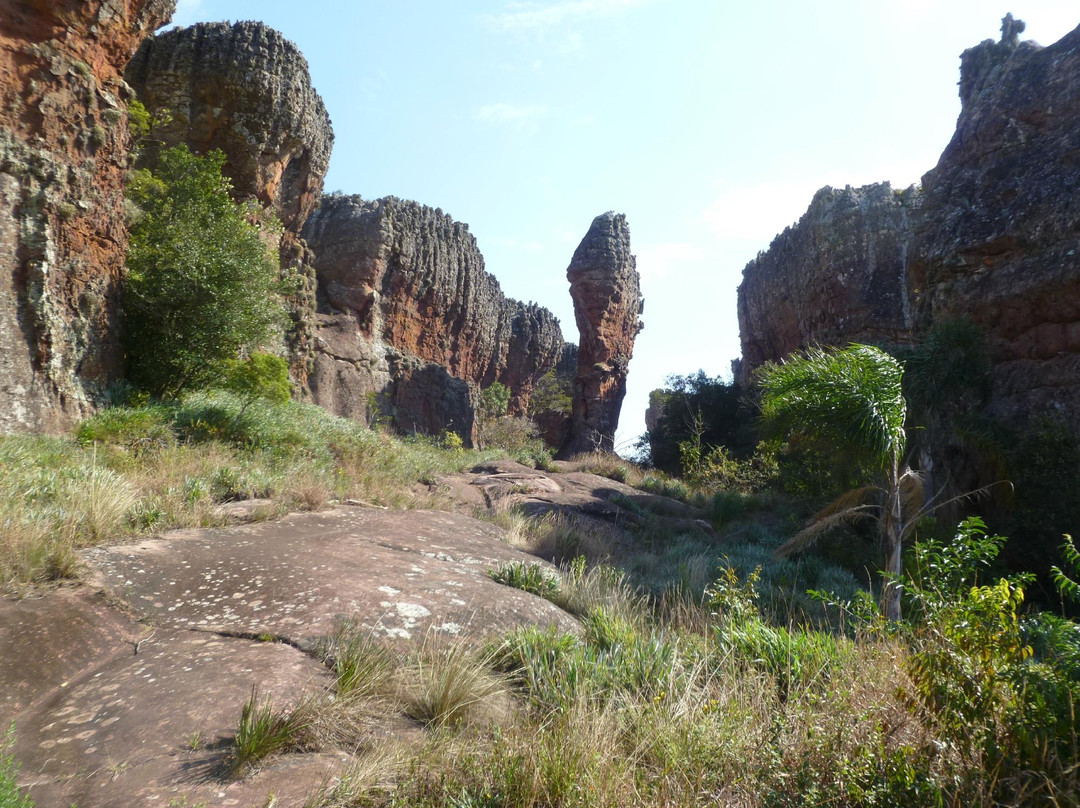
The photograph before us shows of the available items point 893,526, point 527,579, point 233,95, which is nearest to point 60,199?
point 233,95

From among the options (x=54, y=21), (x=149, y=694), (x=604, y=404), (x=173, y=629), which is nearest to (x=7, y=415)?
A: (x=54, y=21)

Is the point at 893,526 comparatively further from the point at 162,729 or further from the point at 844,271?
the point at 844,271

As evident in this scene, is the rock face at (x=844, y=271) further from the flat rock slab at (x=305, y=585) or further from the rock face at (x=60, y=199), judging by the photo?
the rock face at (x=60, y=199)

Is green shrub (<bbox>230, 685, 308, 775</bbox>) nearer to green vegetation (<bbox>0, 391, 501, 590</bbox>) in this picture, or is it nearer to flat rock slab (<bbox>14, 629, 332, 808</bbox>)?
flat rock slab (<bbox>14, 629, 332, 808</bbox>)

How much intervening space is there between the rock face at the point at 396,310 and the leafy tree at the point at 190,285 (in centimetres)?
917

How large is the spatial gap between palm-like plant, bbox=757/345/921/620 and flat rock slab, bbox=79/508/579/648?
4.56 m

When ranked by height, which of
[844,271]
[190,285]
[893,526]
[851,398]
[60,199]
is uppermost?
[844,271]

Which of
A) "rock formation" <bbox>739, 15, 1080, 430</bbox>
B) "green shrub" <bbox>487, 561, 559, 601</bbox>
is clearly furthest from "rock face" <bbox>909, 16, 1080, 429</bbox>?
"green shrub" <bbox>487, 561, 559, 601</bbox>

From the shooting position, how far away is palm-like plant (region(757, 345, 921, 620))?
7.83 metres

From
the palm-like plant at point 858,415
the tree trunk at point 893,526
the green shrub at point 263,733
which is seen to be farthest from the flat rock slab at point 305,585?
the palm-like plant at point 858,415

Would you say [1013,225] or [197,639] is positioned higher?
[1013,225]

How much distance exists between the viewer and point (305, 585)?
15.3ft

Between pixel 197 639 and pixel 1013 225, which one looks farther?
pixel 1013 225

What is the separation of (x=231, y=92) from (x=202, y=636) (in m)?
16.5
